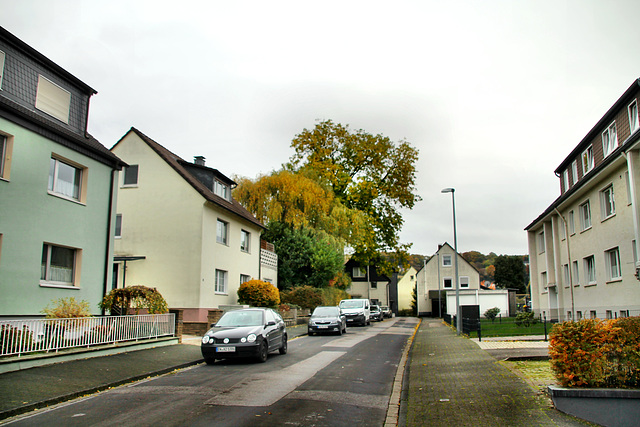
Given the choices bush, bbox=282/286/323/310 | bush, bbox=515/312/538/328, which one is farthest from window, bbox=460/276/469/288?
bush, bbox=515/312/538/328

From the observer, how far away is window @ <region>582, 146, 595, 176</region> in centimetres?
2436

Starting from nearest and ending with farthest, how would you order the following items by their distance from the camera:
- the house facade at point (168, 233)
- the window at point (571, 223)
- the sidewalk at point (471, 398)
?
the sidewalk at point (471, 398)
the house facade at point (168, 233)
the window at point (571, 223)

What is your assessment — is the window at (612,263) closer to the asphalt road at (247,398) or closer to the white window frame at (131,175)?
the asphalt road at (247,398)

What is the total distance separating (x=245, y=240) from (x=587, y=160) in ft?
60.3

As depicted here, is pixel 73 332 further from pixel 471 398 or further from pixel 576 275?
pixel 576 275

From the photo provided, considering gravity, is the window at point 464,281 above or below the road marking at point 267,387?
above

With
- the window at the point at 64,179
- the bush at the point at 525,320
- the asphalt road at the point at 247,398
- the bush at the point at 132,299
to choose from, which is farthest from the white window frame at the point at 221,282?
the bush at the point at 525,320

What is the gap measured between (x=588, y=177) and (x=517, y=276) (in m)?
64.5

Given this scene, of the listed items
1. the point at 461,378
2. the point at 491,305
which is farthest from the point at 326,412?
the point at 491,305

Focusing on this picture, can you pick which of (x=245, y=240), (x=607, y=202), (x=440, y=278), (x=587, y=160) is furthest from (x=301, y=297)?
(x=440, y=278)

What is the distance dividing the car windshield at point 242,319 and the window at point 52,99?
8151 mm

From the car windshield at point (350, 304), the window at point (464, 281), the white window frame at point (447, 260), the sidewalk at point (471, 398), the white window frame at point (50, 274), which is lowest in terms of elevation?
the sidewalk at point (471, 398)

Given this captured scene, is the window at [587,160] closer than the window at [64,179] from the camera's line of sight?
No

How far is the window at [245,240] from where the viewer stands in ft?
95.0
